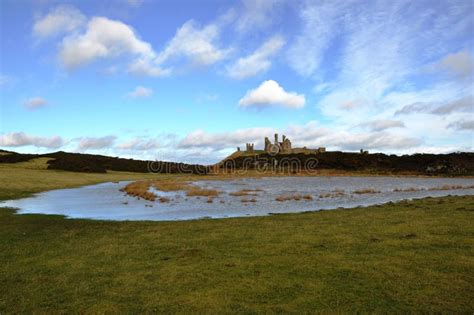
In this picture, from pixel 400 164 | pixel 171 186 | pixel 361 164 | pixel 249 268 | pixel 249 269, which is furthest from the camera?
pixel 361 164

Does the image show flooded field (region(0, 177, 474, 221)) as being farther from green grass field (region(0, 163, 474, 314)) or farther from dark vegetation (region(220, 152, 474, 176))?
dark vegetation (region(220, 152, 474, 176))

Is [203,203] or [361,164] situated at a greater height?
[361,164]

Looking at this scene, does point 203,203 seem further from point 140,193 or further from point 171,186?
point 171,186

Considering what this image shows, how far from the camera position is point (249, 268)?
13.5 m

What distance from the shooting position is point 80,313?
10133 mm

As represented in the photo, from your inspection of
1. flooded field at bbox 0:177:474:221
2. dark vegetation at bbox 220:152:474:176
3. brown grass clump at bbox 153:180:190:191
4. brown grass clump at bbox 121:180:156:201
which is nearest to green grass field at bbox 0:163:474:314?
flooded field at bbox 0:177:474:221

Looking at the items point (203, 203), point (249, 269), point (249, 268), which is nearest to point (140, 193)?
point (203, 203)

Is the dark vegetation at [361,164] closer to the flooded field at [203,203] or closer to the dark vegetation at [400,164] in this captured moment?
the dark vegetation at [400,164]

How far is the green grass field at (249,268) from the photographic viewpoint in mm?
10422

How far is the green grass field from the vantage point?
10422mm

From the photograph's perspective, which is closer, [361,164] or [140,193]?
[140,193]

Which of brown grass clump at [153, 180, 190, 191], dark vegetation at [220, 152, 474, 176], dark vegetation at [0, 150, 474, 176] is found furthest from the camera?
dark vegetation at [220, 152, 474, 176]

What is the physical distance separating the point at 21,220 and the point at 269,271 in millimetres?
23294

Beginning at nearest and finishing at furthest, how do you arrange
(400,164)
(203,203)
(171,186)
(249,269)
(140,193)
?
1. (249,269)
2. (203,203)
3. (140,193)
4. (171,186)
5. (400,164)
